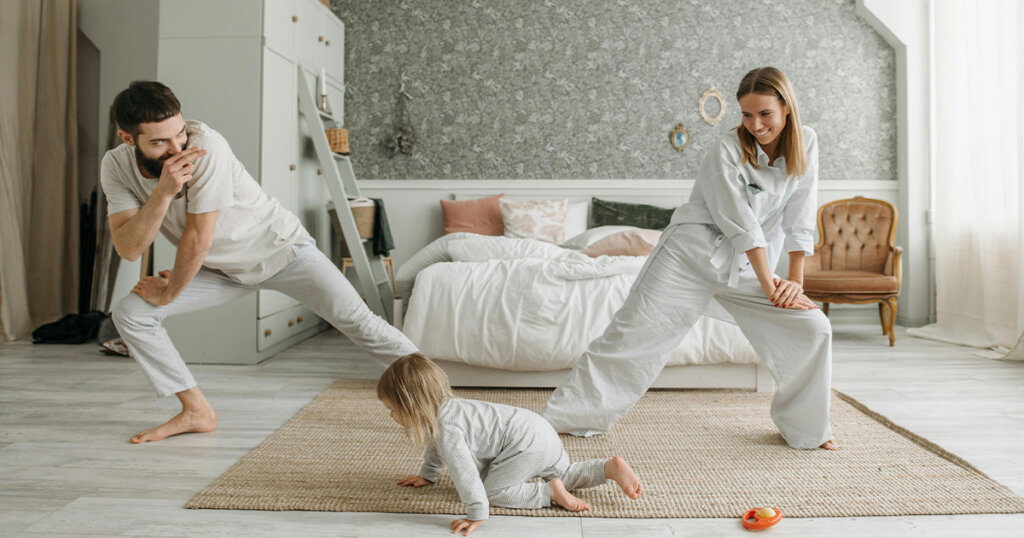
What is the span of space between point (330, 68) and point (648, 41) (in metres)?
2.14

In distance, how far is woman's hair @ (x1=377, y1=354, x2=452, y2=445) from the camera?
5.12 feet

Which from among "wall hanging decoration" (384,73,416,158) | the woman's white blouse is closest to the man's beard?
the woman's white blouse

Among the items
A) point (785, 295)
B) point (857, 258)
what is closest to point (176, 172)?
point (785, 295)

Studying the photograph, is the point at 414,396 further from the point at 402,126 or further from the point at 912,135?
the point at 912,135

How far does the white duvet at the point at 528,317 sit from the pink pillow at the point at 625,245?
583 millimetres

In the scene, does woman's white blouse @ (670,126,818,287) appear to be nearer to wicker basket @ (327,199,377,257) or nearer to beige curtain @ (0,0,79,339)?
wicker basket @ (327,199,377,257)

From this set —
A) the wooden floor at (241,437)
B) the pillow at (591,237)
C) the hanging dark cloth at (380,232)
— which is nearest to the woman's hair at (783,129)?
the wooden floor at (241,437)

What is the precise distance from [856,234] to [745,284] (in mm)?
2916

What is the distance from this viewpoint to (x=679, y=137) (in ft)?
15.8

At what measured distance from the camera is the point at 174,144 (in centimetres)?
200

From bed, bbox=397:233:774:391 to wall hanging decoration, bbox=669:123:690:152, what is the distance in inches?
78.5

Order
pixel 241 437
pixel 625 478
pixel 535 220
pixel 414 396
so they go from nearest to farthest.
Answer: pixel 414 396
pixel 625 478
pixel 241 437
pixel 535 220

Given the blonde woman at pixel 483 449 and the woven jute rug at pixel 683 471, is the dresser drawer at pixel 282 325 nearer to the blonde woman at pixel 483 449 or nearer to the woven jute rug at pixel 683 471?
the woven jute rug at pixel 683 471

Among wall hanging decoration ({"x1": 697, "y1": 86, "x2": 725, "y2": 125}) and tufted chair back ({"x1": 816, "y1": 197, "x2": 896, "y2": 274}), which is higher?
wall hanging decoration ({"x1": 697, "y1": 86, "x2": 725, "y2": 125})
